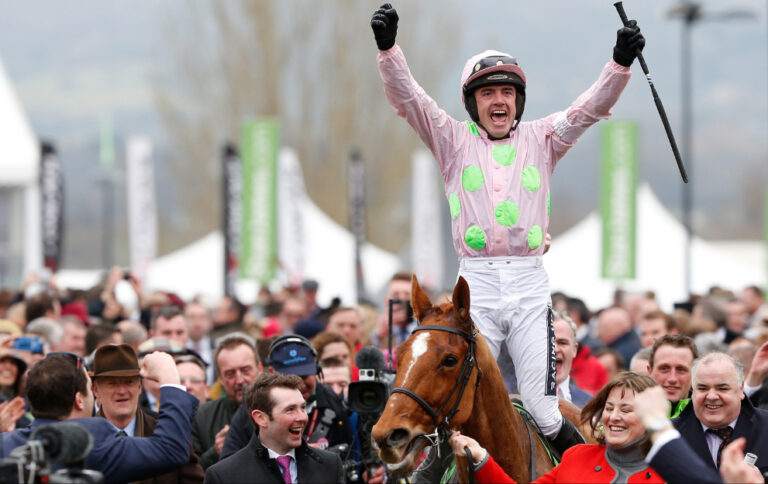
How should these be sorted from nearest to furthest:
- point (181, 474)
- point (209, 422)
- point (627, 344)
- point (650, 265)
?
point (181, 474) < point (209, 422) < point (627, 344) < point (650, 265)

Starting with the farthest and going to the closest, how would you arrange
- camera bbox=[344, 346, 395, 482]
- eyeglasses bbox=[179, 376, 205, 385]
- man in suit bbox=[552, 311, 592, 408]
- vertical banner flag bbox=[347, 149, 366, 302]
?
vertical banner flag bbox=[347, 149, 366, 302]
eyeglasses bbox=[179, 376, 205, 385]
man in suit bbox=[552, 311, 592, 408]
camera bbox=[344, 346, 395, 482]

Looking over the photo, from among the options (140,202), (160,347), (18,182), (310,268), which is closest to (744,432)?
(160,347)

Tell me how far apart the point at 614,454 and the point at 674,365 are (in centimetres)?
218

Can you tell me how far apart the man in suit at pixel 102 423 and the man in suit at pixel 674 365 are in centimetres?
296

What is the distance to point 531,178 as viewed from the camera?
550 cm

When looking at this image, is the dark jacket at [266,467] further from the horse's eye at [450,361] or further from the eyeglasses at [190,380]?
the eyeglasses at [190,380]

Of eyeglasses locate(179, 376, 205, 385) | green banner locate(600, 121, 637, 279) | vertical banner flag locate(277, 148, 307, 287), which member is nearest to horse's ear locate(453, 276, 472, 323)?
eyeglasses locate(179, 376, 205, 385)

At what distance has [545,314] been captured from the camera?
543 cm

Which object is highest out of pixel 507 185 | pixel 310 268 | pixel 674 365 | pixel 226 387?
pixel 507 185

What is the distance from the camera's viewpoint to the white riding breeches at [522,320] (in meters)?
5.37

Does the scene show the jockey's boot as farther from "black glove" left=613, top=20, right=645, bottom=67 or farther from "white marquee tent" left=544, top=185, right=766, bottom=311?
"white marquee tent" left=544, top=185, right=766, bottom=311

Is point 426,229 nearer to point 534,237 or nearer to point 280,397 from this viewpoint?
point 534,237

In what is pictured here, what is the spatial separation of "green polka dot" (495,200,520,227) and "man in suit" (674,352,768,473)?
115cm

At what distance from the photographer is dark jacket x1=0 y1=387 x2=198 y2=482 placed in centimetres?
480
